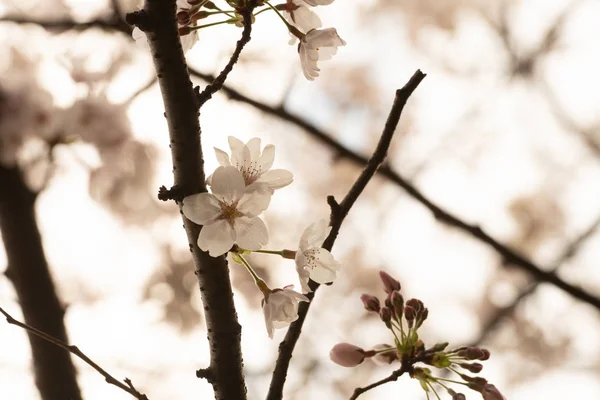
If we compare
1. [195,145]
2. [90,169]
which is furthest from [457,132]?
[195,145]

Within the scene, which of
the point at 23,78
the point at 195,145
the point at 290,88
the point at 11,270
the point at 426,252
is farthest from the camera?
the point at 426,252

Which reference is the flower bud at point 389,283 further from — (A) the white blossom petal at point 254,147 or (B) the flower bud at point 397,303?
(A) the white blossom petal at point 254,147

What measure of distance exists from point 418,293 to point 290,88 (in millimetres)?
869

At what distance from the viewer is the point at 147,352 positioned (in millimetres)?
1894

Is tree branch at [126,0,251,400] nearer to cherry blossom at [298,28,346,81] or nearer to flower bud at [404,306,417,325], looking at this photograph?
cherry blossom at [298,28,346,81]

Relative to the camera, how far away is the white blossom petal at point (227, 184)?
1.86 feet

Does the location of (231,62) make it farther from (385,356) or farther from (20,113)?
(20,113)

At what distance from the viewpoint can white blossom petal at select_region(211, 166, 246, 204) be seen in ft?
1.86

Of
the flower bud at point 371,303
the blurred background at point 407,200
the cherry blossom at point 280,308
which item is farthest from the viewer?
the blurred background at point 407,200

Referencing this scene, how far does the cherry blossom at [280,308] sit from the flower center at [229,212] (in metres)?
0.12

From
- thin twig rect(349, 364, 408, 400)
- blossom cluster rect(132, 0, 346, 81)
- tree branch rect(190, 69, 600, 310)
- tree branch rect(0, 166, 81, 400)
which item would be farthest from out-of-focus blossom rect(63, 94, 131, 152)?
thin twig rect(349, 364, 408, 400)

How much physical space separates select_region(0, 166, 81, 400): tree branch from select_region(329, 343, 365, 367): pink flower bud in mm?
494

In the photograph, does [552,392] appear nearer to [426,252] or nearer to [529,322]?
[529,322]

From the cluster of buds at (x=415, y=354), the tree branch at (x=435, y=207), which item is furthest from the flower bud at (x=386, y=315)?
the tree branch at (x=435, y=207)
